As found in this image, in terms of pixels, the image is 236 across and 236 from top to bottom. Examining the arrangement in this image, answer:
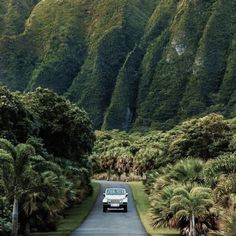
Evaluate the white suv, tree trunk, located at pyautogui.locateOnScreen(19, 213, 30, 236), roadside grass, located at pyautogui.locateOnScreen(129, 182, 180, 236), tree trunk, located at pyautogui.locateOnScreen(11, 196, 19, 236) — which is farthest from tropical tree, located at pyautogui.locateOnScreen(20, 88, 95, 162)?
tree trunk, located at pyautogui.locateOnScreen(11, 196, 19, 236)

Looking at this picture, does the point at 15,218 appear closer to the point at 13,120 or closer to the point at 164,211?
the point at 164,211

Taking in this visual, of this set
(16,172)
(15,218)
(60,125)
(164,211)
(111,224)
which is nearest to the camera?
(15,218)

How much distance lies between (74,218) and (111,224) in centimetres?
552

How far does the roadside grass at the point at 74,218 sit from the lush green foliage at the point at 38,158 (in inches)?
25.4

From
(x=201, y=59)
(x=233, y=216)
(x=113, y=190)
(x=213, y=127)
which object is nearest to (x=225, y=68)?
(x=201, y=59)

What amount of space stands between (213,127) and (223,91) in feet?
394

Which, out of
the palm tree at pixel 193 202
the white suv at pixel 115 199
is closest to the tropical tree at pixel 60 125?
the white suv at pixel 115 199

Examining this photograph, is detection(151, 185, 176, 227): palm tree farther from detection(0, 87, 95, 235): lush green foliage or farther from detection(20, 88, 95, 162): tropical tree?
detection(20, 88, 95, 162): tropical tree

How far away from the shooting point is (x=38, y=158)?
27.0 meters

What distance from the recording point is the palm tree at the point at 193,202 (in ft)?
77.4

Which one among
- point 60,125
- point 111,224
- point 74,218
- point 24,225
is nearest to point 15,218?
point 24,225

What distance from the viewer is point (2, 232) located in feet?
77.7

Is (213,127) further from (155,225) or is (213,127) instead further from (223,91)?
(223,91)

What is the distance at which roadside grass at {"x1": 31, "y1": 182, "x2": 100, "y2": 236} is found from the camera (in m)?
28.6
